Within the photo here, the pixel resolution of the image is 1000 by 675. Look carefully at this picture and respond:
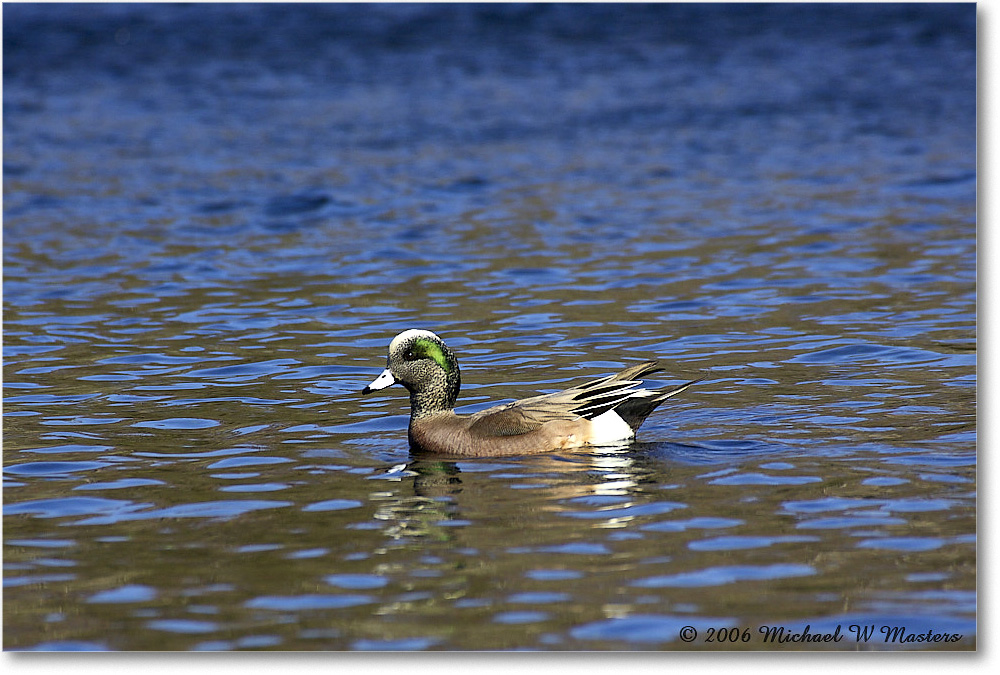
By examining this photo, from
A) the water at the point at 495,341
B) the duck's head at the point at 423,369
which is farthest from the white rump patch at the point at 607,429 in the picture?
the duck's head at the point at 423,369

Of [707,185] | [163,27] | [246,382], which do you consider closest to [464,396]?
[246,382]

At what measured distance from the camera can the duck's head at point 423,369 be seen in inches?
347

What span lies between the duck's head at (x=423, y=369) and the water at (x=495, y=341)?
0.44m

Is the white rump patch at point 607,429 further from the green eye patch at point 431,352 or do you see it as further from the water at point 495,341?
the green eye patch at point 431,352

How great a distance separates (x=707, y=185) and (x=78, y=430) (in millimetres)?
11517

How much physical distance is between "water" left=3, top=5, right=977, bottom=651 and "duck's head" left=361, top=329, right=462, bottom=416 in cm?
44

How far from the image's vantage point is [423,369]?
8.88 m

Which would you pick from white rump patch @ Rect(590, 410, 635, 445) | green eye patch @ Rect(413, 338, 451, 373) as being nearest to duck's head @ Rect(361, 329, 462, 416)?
green eye patch @ Rect(413, 338, 451, 373)

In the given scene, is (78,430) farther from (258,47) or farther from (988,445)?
(258,47)


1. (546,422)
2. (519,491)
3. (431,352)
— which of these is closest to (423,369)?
(431,352)

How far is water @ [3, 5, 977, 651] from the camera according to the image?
6066mm

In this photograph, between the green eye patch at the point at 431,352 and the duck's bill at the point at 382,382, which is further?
the green eye patch at the point at 431,352

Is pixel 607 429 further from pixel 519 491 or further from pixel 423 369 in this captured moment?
pixel 423 369

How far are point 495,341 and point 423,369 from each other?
9.30ft
